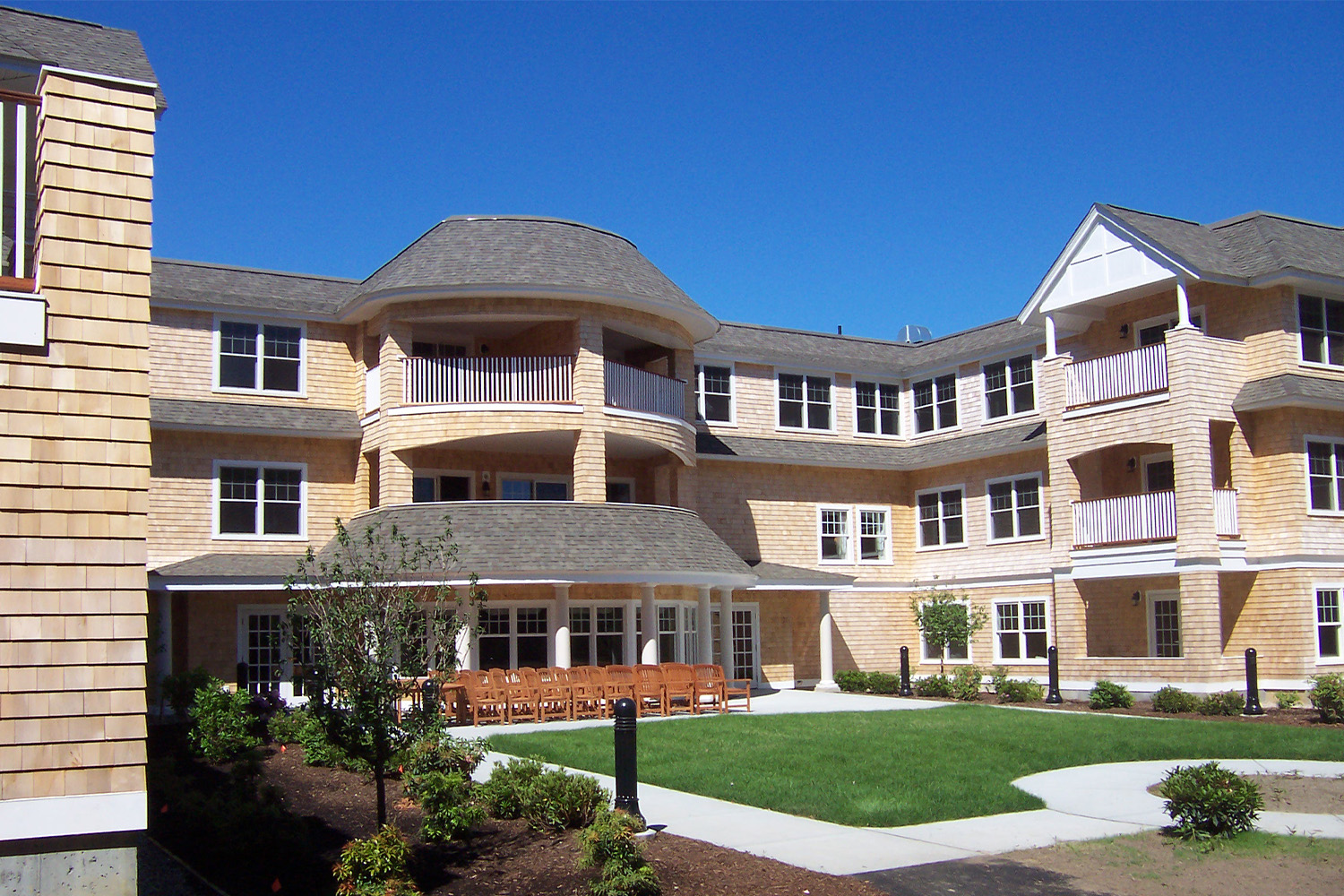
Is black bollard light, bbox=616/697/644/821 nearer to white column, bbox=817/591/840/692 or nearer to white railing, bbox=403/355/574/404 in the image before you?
white railing, bbox=403/355/574/404

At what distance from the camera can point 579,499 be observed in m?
26.2

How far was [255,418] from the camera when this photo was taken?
26703 millimetres

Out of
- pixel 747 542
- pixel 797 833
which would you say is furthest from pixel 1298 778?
pixel 747 542

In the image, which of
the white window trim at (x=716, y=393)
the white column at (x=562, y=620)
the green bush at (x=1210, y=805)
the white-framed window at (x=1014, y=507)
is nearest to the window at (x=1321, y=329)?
the white-framed window at (x=1014, y=507)

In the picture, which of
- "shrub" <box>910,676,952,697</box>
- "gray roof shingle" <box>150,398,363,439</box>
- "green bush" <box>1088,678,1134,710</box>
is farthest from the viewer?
"shrub" <box>910,676,952,697</box>

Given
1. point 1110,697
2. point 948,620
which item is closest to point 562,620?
point 1110,697

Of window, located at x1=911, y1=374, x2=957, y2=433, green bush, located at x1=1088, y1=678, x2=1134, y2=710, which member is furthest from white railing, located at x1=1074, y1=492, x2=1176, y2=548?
window, located at x1=911, y1=374, x2=957, y2=433

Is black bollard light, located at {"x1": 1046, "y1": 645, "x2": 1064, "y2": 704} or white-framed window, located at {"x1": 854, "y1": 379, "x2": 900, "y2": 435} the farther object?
white-framed window, located at {"x1": 854, "y1": 379, "x2": 900, "y2": 435}

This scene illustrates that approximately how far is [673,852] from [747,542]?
21.9 m

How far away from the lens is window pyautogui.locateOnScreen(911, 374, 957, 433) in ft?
112

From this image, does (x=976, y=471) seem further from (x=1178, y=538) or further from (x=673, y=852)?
(x=673, y=852)

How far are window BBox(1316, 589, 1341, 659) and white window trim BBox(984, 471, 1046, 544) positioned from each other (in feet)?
21.8

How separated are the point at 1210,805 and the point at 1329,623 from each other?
16728 mm

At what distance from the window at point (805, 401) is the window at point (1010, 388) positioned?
431cm
